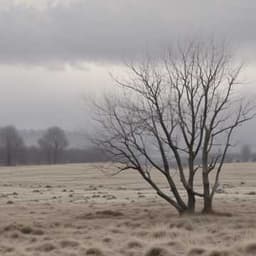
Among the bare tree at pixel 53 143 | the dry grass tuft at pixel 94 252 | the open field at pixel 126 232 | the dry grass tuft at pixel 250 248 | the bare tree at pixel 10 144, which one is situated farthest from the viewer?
the bare tree at pixel 53 143

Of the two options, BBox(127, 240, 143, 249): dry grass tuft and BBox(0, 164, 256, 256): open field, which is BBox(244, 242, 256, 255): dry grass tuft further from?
BBox(127, 240, 143, 249): dry grass tuft

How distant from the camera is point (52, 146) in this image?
7160 inches

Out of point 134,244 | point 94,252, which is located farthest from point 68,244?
point 94,252

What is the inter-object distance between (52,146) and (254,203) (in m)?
153

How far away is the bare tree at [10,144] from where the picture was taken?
166750 mm

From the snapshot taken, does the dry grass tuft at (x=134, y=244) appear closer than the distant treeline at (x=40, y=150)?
Yes

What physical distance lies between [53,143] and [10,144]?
1403cm

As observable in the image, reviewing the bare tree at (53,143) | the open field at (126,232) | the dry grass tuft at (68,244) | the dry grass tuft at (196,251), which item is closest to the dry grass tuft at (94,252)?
the open field at (126,232)

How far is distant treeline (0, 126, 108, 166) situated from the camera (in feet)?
560

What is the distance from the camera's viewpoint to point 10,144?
568ft

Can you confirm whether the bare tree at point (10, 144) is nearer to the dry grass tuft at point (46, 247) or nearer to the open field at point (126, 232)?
the open field at point (126, 232)

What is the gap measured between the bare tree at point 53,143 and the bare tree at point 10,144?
6.19 meters

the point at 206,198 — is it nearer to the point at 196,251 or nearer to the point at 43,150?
the point at 196,251

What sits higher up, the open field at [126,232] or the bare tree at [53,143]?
the bare tree at [53,143]
